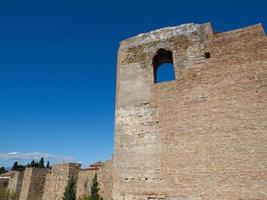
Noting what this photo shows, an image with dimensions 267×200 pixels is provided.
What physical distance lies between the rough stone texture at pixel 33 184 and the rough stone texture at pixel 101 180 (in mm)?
5933

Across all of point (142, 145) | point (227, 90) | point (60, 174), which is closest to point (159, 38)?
point (227, 90)

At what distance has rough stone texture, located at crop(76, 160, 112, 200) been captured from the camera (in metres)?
16.0

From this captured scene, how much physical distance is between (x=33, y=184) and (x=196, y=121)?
19740 millimetres

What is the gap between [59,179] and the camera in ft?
64.6

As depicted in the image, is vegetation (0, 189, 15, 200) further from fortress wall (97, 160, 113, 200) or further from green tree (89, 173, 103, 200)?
fortress wall (97, 160, 113, 200)

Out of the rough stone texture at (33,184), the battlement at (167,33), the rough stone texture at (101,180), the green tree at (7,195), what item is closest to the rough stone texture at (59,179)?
the rough stone texture at (101,180)

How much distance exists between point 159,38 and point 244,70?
9.85 feet

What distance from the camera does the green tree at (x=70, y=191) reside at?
17.4 metres

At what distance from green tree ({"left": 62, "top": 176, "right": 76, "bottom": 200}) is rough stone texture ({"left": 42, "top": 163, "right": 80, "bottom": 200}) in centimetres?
79

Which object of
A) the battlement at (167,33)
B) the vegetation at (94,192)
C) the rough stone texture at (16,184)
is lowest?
the vegetation at (94,192)

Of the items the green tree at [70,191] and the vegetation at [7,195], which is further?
the vegetation at [7,195]

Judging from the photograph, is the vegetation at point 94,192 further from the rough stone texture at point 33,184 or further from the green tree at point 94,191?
the rough stone texture at point 33,184

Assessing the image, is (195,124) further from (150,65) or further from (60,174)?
(60,174)

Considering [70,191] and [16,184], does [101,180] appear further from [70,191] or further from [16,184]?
[16,184]
